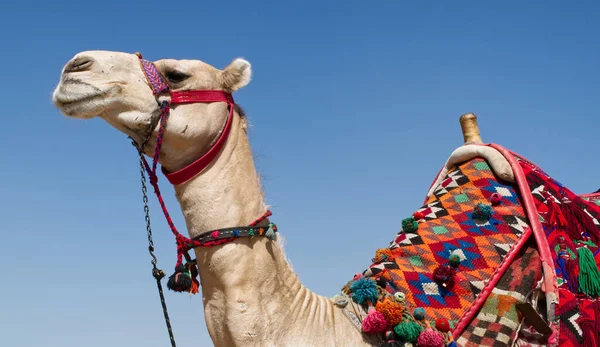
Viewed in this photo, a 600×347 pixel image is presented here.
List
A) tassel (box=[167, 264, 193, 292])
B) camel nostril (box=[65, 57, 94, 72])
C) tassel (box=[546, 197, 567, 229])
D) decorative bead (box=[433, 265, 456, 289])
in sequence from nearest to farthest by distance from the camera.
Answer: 1. camel nostril (box=[65, 57, 94, 72])
2. tassel (box=[167, 264, 193, 292])
3. decorative bead (box=[433, 265, 456, 289])
4. tassel (box=[546, 197, 567, 229])

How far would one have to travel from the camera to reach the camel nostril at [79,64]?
3961 millimetres

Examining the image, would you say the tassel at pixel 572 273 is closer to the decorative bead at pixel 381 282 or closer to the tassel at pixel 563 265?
the tassel at pixel 563 265

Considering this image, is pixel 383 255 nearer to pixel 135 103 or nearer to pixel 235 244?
pixel 235 244

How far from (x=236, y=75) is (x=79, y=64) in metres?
0.92

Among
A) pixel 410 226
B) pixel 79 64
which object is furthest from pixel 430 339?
pixel 79 64

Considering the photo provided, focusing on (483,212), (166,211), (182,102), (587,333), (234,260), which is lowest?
(587,333)

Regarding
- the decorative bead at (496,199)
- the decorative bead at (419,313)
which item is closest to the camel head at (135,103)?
the decorative bead at (419,313)

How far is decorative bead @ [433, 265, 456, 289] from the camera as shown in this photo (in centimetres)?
433

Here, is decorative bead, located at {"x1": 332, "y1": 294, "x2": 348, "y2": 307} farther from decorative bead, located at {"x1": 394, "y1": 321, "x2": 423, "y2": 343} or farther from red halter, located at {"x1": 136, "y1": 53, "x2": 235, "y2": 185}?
red halter, located at {"x1": 136, "y1": 53, "x2": 235, "y2": 185}

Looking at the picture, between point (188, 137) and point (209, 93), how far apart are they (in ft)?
1.08

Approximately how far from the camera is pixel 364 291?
418 centimetres

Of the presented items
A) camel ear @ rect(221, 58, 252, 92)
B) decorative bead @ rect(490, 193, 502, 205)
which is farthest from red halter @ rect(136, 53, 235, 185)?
decorative bead @ rect(490, 193, 502, 205)

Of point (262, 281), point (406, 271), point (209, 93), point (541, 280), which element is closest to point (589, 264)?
point (541, 280)

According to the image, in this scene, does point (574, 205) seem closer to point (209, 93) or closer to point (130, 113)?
point (209, 93)
